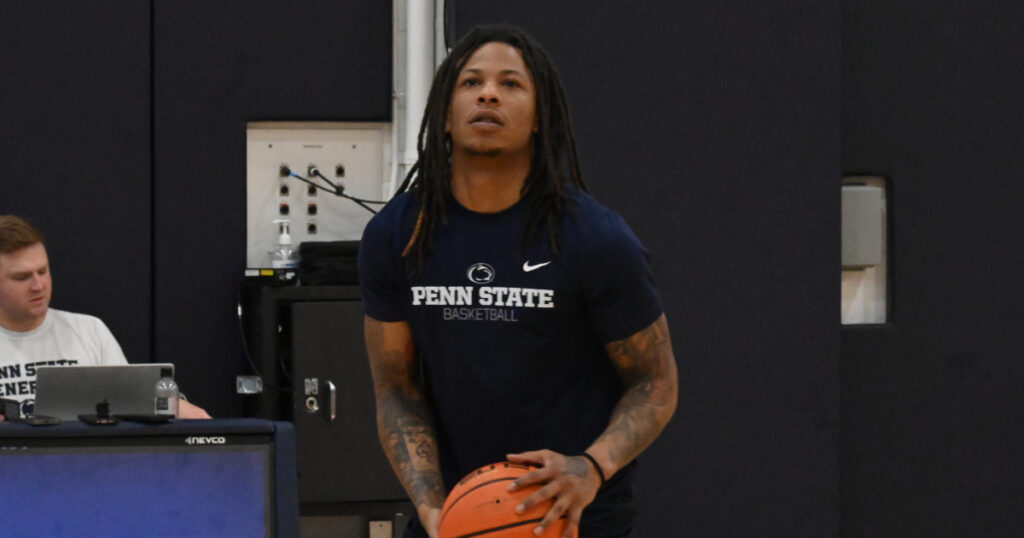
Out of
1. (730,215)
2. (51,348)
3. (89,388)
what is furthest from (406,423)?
(730,215)

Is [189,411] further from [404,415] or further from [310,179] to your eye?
[404,415]

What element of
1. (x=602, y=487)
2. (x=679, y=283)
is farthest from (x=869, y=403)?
(x=602, y=487)

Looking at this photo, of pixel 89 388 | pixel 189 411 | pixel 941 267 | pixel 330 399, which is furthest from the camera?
pixel 941 267

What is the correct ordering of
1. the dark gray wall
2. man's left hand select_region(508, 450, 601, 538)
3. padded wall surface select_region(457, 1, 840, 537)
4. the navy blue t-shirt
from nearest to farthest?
man's left hand select_region(508, 450, 601, 538) → the navy blue t-shirt → padded wall surface select_region(457, 1, 840, 537) → the dark gray wall

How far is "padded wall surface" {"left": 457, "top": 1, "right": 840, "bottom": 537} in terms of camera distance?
5.18m

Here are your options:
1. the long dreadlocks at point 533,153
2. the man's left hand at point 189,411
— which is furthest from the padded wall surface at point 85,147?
the long dreadlocks at point 533,153

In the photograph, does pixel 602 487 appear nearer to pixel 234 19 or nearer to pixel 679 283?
pixel 679 283

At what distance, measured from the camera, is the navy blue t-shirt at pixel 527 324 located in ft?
7.74

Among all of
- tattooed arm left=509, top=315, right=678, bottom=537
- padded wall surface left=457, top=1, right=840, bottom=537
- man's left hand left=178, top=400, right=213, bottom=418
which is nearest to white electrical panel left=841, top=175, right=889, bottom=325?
padded wall surface left=457, top=1, right=840, bottom=537

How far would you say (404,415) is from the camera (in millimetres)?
2502

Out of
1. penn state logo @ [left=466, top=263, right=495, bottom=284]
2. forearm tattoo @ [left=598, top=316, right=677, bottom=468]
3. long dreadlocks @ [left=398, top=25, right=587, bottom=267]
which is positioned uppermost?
long dreadlocks @ [left=398, top=25, right=587, bottom=267]

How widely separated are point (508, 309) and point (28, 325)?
301 cm

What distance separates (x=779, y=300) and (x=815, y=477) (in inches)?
28.8

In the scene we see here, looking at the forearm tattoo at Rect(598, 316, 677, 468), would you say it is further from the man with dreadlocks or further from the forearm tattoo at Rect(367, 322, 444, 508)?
the forearm tattoo at Rect(367, 322, 444, 508)
